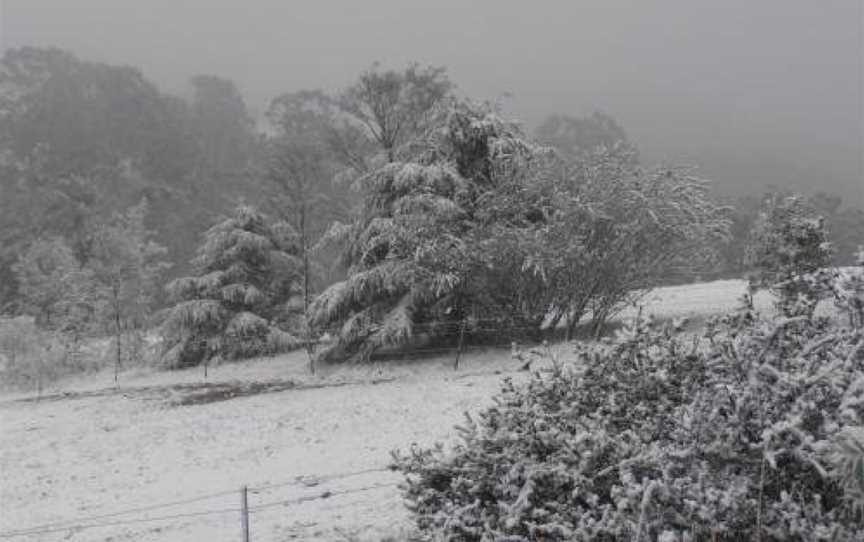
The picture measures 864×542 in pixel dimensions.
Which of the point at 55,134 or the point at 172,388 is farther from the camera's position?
the point at 55,134

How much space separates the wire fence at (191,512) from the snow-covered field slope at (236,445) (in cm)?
4

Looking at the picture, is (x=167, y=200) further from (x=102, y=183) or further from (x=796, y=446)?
(x=796, y=446)

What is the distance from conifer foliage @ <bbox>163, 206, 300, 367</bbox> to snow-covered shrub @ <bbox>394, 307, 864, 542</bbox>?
1873 centimetres

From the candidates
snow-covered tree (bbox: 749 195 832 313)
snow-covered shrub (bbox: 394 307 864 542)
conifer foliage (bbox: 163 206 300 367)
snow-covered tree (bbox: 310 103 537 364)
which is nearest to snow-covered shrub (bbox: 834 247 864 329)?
snow-covered shrub (bbox: 394 307 864 542)

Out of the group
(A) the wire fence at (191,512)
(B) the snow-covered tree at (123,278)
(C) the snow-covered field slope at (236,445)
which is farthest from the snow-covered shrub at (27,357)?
(A) the wire fence at (191,512)

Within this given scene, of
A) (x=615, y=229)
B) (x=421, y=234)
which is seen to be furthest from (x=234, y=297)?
(x=615, y=229)

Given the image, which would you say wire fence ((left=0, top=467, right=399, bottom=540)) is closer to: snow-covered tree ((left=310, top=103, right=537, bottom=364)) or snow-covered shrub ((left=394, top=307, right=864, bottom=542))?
snow-covered shrub ((left=394, top=307, right=864, bottom=542))

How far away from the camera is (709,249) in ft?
68.3

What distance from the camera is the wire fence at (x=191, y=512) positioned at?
32.3ft

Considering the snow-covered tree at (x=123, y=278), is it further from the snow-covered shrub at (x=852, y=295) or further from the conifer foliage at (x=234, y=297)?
the snow-covered shrub at (x=852, y=295)

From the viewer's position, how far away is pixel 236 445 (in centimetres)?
1395

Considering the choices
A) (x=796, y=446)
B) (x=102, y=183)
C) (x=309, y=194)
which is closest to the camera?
(x=796, y=446)

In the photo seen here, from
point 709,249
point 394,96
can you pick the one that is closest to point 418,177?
point 394,96

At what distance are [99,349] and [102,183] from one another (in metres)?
32.2
